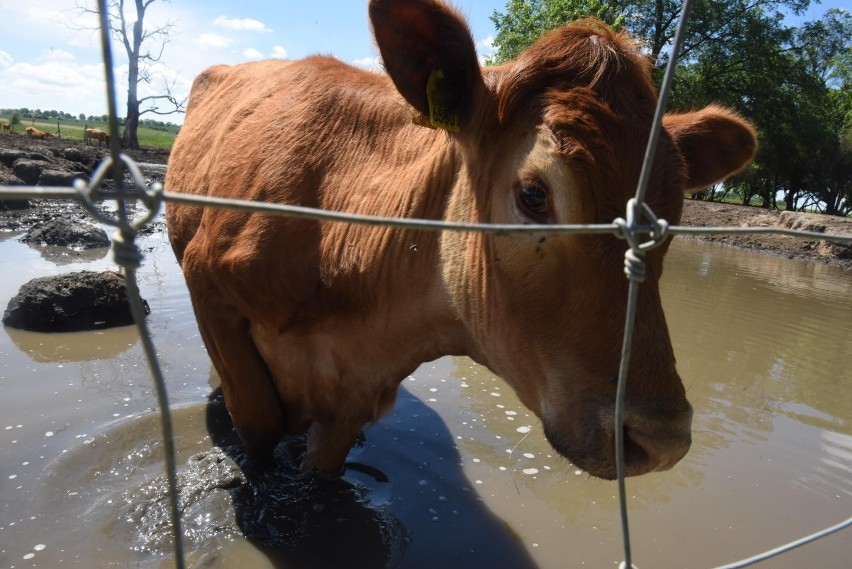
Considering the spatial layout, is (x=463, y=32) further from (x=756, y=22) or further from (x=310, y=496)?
(x=756, y=22)

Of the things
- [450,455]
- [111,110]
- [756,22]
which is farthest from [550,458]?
[756,22]

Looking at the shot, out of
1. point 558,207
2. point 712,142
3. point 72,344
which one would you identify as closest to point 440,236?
point 558,207

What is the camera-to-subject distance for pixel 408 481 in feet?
11.7

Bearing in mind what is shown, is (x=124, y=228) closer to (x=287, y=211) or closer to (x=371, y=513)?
(x=287, y=211)

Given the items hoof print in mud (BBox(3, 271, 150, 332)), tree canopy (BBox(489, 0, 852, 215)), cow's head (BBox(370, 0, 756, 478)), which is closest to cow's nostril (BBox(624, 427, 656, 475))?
cow's head (BBox(370, 0, 756, 478))

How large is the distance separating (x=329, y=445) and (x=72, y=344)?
123 inches

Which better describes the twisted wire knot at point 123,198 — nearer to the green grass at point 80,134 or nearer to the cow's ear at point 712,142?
Answer: the cow's ear at point 712,142

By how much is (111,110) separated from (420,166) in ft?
5.56

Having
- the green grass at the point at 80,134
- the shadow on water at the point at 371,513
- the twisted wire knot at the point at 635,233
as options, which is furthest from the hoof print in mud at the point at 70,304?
the green grass at the point at 80,134

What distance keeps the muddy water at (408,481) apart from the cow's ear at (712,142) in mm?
1794

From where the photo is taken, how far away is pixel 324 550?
112 inches

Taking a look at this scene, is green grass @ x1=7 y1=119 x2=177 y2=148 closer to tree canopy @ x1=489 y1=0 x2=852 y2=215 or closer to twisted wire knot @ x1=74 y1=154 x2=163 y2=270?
→ tree canopy @ x1=489 y1=0 x2=852 y2=215

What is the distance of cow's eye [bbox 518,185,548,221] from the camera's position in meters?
1.92

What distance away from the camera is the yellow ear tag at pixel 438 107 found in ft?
6.96
